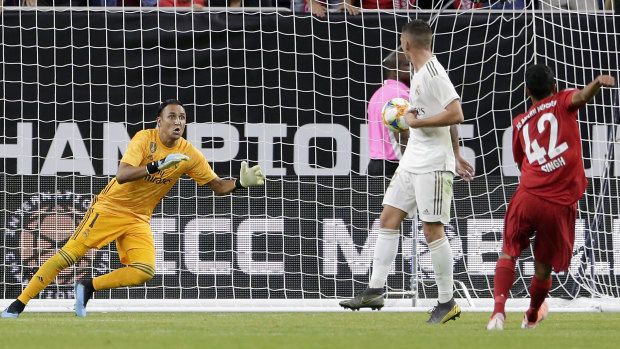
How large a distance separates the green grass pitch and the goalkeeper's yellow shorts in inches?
21.5

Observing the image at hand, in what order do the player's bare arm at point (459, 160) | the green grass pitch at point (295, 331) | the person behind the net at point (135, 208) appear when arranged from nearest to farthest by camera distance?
the green grass pitch at point (295, 331) < the player's bare arm at point (459, 160) < the person behind the net at point (135, 208)

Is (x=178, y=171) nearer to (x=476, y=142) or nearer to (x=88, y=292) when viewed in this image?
(x=88, y=292)

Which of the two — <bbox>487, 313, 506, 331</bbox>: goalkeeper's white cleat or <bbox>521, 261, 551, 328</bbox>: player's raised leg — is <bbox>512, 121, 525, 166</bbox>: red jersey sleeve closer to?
<bbox>521, 261, 551, 328</bbox>: player's raised leg

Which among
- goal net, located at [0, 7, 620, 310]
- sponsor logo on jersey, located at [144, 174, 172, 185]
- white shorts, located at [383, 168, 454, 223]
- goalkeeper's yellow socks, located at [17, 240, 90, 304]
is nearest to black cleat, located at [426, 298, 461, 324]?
white shorts, located at [383, 168, 454, 223]

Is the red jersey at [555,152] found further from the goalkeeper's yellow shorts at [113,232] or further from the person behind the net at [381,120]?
the person behind the net at [381,120]

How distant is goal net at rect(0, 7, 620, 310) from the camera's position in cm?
1033

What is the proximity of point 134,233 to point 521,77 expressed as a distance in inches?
163

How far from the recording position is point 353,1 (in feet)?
36.5

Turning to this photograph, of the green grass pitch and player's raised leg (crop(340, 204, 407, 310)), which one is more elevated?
player's raised leg (crop(340, 204, 407, 310))

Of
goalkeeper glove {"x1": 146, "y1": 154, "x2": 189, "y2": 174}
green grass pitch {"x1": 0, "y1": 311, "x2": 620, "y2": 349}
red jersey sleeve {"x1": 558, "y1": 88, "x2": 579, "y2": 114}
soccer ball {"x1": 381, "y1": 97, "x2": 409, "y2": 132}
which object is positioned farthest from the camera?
goalkeeper glove {"x1": 146, "y1": 154, "x2": 189, "y2": 174}

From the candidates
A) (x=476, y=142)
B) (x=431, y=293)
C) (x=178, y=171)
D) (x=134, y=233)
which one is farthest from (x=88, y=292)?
(x=476, y=142)

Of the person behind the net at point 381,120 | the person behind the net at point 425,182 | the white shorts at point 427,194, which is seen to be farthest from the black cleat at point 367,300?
the person behind the net at point 381,120

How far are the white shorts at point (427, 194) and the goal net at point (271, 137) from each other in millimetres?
2774

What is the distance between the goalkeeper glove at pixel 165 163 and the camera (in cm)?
813
